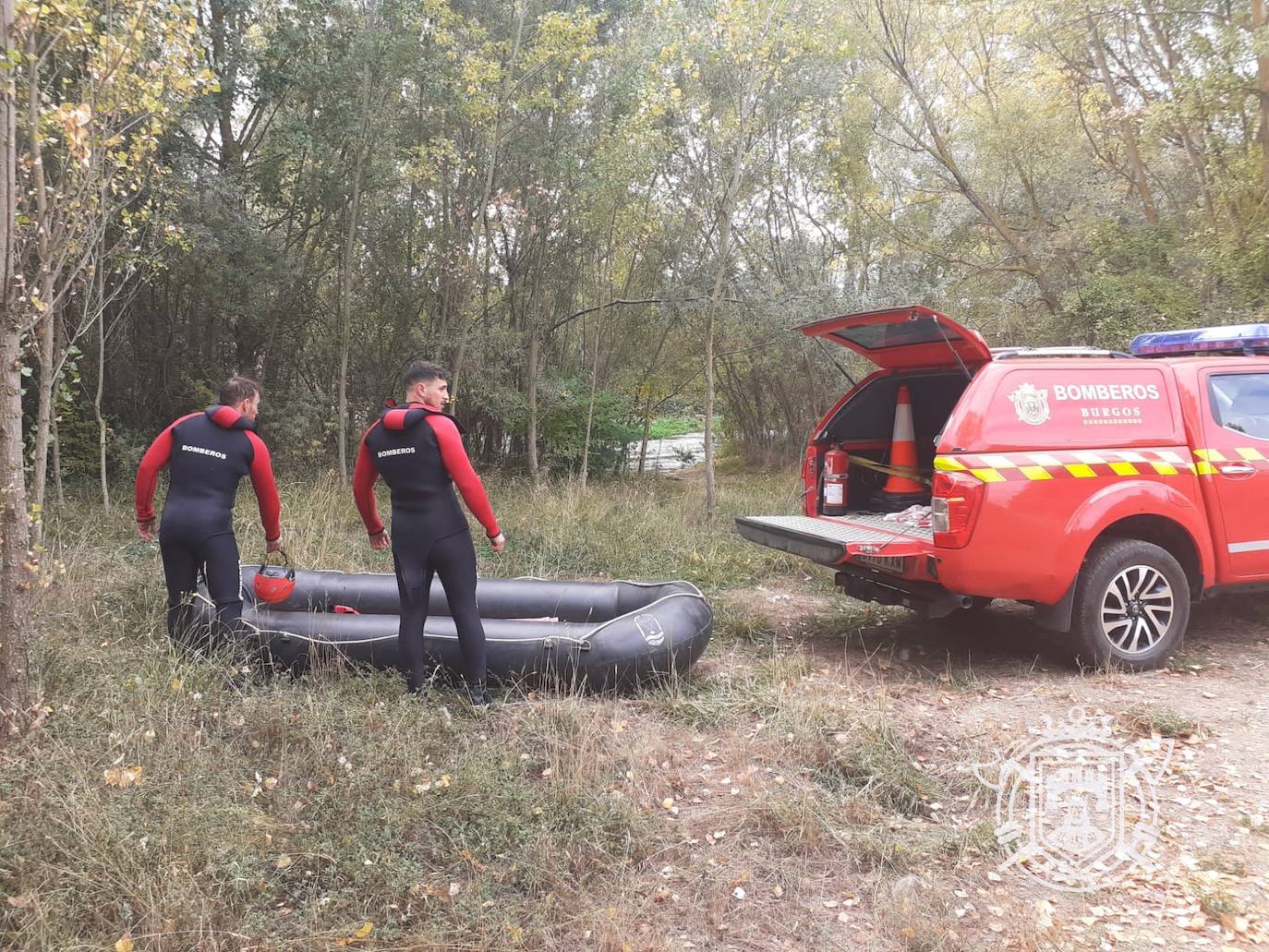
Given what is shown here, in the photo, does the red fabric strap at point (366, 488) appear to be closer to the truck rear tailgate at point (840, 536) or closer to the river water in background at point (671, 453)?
the truck rear tailgate at point (840, 536)

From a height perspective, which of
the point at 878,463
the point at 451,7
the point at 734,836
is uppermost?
the point at 451,7

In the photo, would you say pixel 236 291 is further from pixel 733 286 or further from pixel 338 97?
pixel 733 286

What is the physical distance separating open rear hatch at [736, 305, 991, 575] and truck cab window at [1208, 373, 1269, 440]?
4.79 ft

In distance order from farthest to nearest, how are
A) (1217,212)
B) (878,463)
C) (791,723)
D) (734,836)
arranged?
(1217,212) < (878,463) < (791,723) < (734,836)

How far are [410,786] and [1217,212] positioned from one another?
1069 centimetres

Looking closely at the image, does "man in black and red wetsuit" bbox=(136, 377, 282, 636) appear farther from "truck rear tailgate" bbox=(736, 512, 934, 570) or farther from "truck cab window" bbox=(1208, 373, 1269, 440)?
"truck cab window" bbox=(1208, 373, 1269, 440)

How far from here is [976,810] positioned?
3.46 meters

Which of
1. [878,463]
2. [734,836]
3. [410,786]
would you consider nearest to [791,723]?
[734,836]

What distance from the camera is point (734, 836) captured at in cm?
324

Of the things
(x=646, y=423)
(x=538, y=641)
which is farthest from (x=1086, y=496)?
(x=646, y=423)

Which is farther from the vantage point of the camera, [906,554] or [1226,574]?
[1226,574]

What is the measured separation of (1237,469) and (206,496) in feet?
19.5

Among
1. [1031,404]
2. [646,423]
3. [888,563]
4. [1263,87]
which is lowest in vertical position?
[888,563]

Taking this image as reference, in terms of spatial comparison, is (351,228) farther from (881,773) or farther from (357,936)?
(357,936)
